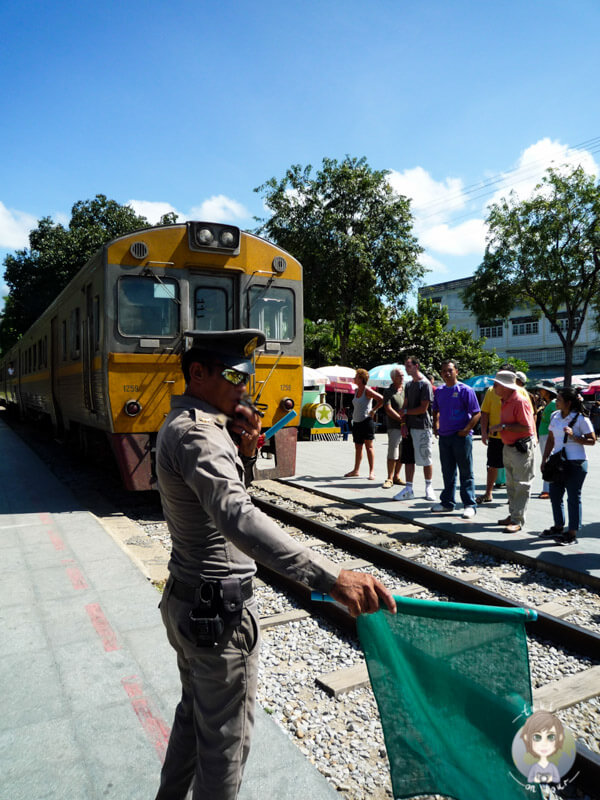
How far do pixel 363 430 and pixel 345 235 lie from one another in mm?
15577

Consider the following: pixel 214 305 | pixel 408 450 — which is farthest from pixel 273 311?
pixel 408 450

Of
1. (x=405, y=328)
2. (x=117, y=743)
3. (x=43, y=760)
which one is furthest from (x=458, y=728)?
(x=405, y=328)

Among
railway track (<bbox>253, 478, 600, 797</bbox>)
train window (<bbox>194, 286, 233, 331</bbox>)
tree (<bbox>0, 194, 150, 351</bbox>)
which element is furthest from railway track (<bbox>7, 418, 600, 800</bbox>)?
tree (<bbox>0, 194, 150, 351</bbox>)

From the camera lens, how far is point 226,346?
2.13 metres

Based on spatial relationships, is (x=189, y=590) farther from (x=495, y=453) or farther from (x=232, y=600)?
(x=495, y=453)

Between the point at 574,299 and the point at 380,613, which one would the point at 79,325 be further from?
the point at 574,299

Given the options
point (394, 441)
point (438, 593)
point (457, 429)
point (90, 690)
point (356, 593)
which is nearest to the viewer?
point (356, 593)

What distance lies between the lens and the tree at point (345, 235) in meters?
24.2

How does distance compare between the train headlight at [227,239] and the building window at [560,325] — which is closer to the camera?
the train headlight at [227,239]

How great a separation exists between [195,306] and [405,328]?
23259 mm

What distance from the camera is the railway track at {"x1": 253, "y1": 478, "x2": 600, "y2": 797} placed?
325 centimetres

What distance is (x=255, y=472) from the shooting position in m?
8.11

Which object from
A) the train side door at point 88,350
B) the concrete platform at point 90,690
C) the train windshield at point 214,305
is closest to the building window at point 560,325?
the train windshield at point 214,305

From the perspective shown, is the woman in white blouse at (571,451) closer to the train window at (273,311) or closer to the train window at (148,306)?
the train window at (273,311)
